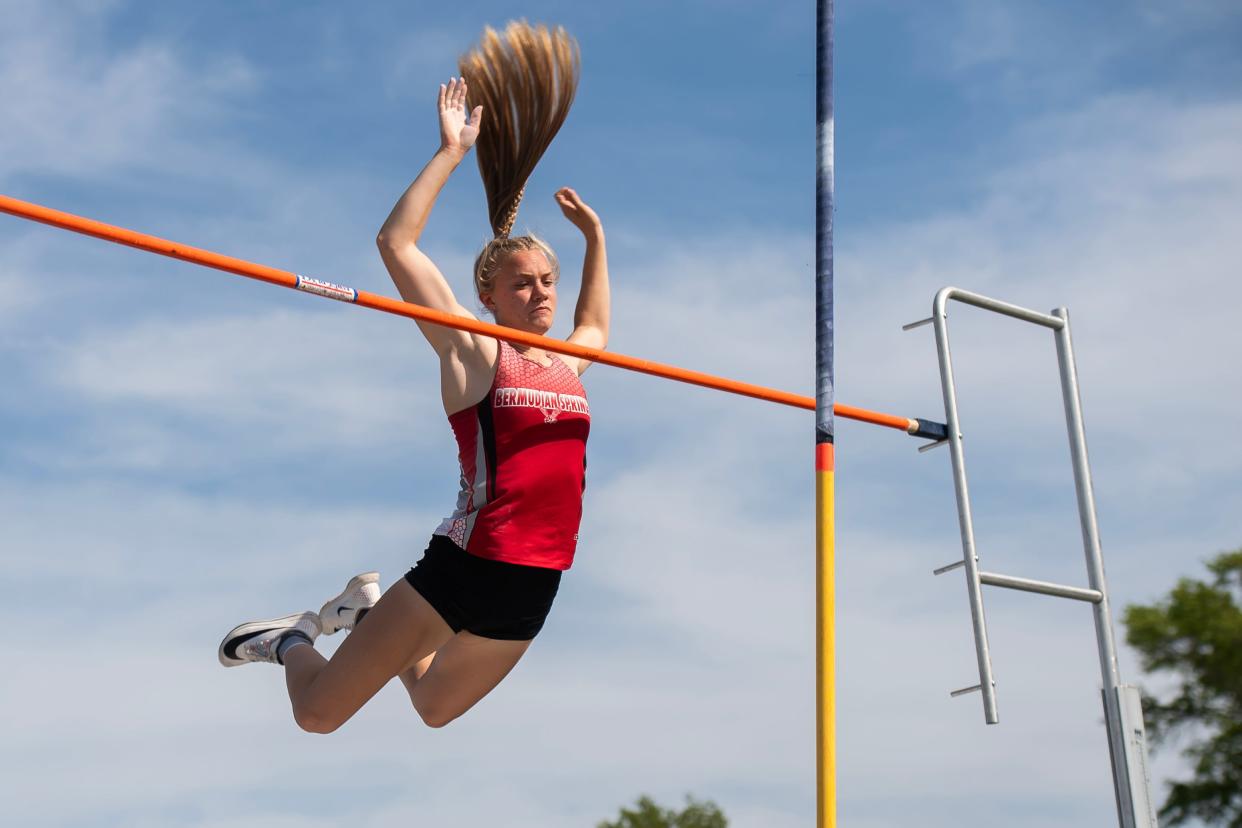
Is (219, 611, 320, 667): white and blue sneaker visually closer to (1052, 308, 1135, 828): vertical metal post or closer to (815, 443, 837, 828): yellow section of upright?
(815, 443, 837, 828): yellow section of upright

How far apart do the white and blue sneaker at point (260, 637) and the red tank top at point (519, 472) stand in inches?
38.6

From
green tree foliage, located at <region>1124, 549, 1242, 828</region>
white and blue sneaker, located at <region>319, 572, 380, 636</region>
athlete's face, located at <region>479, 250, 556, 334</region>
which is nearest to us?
athlete's face, located at <region>479, 250, 556, 334</region>

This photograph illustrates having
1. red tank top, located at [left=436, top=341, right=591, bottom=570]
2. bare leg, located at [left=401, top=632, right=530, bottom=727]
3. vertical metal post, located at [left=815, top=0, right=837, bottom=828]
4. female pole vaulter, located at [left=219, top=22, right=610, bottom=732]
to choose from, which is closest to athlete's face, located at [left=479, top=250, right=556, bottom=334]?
female pole vaulter, located at [left=219, top=22, right=610, bottom=732]

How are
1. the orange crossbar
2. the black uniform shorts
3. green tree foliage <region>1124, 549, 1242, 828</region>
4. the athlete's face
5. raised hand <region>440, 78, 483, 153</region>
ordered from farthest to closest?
green tree foliage <region>1124, 549, 1242, 828</region> → the athlete's face → raised hand <region>440, 78, 483, 153</region> → the black uniform shorts → the orange crossbar

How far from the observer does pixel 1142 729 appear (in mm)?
5195

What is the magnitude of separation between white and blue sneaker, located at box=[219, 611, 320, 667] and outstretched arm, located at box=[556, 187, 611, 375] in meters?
1.35

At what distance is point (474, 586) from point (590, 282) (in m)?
1.34

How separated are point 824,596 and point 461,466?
4.01ft

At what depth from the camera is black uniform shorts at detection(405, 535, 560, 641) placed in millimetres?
4238

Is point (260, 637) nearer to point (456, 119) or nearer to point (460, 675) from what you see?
point (460, 675)

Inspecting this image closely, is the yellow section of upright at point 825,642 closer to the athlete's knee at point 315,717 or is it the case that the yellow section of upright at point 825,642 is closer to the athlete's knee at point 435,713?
the athlete's knee at point 435,713

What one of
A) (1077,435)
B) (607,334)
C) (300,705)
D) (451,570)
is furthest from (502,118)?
(1077,435)

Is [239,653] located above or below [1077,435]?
below

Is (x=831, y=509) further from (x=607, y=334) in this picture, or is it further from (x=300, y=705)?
(x=300, y=705)
